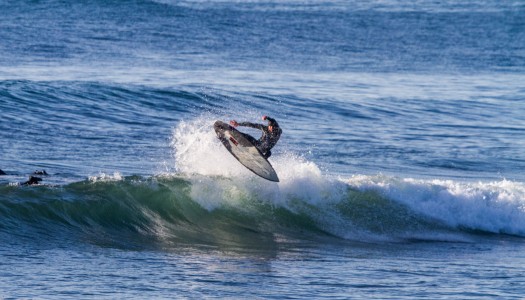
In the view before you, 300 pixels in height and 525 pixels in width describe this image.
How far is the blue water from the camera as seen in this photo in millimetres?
14430

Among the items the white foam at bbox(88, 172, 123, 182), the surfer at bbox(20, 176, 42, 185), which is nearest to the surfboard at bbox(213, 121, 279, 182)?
the white foam at bbox(88, 172, 123, 182)

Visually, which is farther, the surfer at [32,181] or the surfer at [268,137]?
the surfer at [32,181]

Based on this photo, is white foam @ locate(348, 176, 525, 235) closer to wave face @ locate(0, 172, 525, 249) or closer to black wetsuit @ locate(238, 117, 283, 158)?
wave face @ locate(0, 172, 525, 249)

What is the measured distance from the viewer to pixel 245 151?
18.4 m

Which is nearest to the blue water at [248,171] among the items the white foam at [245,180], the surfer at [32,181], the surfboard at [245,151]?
the white foam at [245,180]

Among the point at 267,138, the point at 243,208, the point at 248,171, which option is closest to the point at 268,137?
the point at 267,138

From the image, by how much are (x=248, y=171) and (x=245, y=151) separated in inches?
33.0

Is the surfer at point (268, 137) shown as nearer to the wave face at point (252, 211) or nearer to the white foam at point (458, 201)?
the wave face at point (252, 211)

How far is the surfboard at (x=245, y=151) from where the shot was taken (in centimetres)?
1808

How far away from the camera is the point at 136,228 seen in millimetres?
17344

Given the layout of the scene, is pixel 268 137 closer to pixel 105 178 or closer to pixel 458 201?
pixel 105 178

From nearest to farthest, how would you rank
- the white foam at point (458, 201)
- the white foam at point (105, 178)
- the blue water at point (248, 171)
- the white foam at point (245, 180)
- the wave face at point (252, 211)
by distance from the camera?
the blue water at point (248, 171) → the wave face at point (252, 211) → the white foam at point (105, 178) → the white foam at point (245, 180) → the white foam at point (458, 201)

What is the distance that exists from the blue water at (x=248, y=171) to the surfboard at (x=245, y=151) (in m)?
0.75

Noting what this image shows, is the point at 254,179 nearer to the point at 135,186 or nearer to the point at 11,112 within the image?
the point at 135,186
